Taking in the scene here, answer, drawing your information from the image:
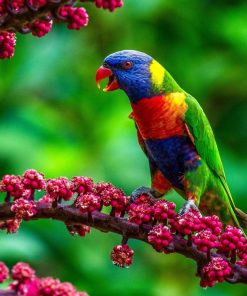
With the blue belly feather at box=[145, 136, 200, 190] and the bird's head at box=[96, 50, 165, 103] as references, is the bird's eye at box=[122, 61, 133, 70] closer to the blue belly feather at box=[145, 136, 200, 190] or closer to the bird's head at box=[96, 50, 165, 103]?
the bird's head at box=[96, 50, 165, 103]

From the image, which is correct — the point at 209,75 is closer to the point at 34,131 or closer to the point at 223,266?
the point at 34,131

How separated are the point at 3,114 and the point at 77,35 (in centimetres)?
89

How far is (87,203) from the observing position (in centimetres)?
151

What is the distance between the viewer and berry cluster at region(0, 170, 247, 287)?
1.45 metres

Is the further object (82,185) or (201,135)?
(201,135)

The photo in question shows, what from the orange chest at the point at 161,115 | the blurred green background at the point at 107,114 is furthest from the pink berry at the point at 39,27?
the blurred green background at the point at 107,114

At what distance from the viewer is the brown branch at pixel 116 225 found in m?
1.48

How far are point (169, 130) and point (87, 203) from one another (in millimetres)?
1178

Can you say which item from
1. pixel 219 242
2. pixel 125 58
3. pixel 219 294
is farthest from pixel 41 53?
pixel 219 242

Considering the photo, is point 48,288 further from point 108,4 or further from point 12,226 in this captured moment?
point 108,4

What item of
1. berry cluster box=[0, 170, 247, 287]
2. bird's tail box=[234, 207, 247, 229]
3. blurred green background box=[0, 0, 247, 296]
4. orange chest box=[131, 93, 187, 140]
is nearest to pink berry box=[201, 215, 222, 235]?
berry cluster box=[0, 170, 247, 287]

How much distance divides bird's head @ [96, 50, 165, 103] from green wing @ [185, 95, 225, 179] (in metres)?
0.14

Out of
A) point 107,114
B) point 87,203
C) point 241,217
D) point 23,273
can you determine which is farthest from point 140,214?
point 107,114

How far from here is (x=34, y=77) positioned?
4715mm
